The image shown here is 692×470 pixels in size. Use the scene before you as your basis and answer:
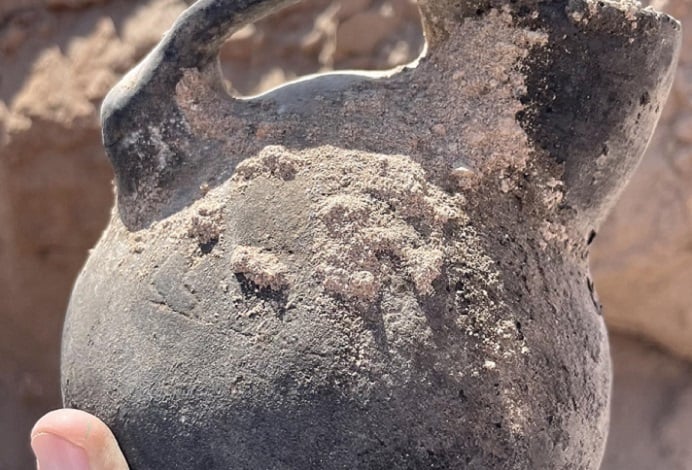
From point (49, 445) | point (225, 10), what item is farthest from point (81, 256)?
point (225, 10)

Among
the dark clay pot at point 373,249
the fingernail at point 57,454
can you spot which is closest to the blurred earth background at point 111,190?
the dark clay pot at point 373,249

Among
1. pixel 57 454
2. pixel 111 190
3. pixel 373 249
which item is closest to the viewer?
pixel 373 249

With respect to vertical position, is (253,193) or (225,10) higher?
(225,10)

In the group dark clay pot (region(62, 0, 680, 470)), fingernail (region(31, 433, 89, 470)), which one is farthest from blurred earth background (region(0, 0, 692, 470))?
fingernail (region(31, 433, 89, 470))

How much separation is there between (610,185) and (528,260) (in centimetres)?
13

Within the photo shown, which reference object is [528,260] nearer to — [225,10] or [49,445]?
[225,10]

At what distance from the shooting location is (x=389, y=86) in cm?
71

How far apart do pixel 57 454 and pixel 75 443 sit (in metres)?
0.08

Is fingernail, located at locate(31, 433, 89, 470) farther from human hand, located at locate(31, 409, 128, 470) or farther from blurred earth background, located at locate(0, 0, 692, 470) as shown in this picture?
blurred earth background, located at locate(0, 0, 692, 470)

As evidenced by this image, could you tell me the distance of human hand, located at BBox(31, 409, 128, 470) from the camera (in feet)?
2.17

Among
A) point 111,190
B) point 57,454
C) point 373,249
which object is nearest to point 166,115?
point 373,249

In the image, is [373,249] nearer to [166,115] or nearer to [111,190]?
[166,115]

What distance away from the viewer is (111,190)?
186cm

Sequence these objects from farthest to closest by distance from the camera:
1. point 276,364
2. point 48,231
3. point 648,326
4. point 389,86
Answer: point 48,231 → point 648,326 → point 389,86 → point 276,364
